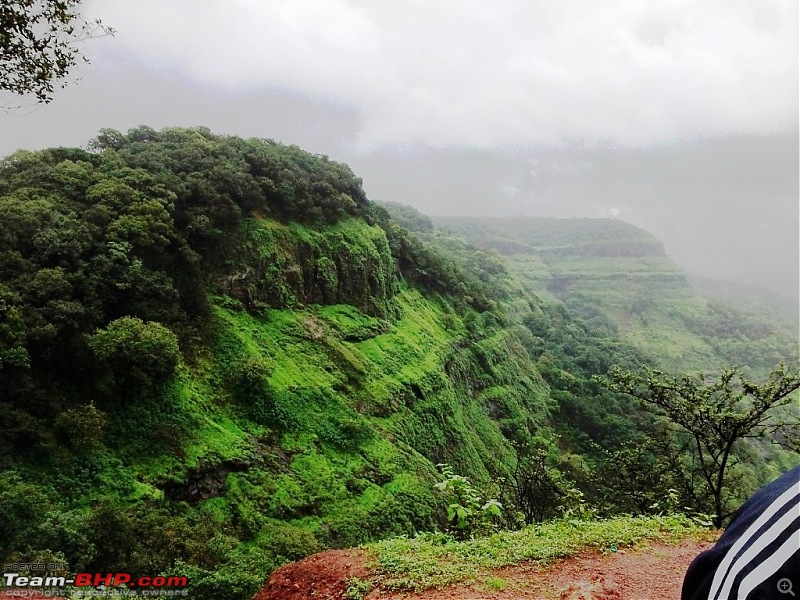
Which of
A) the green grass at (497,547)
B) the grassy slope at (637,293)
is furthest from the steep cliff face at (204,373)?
the grassy slope at (637,293)

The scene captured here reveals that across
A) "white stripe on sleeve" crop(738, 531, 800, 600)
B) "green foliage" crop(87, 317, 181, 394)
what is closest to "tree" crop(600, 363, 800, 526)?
"white stripe on sleeve" crop(738, 531, 800, 600)

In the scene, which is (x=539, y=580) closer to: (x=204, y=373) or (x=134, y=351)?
(x=134, y=351)

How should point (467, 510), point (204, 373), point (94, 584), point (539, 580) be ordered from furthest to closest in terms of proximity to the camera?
1. point (204, 373)
2. point (94, 584)
3. point (467, 510)
4. point (539, 580)

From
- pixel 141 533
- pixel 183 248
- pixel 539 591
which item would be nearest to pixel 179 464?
pixel 141 533

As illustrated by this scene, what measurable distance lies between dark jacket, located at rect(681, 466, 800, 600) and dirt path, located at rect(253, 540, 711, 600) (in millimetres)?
5545

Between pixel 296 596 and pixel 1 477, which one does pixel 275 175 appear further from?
pixel 296 596

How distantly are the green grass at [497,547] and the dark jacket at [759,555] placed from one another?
5.79m

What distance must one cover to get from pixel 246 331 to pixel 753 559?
18112 millimetres

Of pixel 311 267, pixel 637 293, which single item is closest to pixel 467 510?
pixel 311 267

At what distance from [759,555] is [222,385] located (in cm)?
1626

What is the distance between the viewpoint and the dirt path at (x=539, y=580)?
595 cm

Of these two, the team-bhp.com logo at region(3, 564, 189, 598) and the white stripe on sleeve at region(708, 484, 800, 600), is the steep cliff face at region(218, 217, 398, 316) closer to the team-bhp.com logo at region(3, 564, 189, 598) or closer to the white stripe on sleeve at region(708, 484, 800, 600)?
the team-bhp.com logo at region(3, 564, 189, 598)

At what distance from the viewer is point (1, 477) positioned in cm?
962

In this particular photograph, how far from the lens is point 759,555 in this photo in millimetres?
1014
